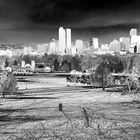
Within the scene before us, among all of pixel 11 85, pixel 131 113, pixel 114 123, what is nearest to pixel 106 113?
pixel 131 113

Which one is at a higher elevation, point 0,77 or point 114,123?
point 0,77

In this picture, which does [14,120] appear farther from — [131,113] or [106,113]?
[131,113]

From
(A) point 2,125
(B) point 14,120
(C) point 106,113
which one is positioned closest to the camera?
(A) point 2,125

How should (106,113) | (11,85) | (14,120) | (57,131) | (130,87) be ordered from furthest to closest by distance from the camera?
(130,87), (11,85), (106,113), (14,120), (57,131)

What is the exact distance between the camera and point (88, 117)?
30016 mm

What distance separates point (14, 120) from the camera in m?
28.8

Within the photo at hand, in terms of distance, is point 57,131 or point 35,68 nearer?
point 57,131

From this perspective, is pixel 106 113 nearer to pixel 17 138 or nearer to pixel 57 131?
pixel 57 131

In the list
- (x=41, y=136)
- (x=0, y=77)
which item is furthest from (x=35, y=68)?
(x=41, y=136)

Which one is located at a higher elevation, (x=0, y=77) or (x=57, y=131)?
(x=0, y=77)

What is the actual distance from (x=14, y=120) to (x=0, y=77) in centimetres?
3150

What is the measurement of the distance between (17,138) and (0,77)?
127 feet

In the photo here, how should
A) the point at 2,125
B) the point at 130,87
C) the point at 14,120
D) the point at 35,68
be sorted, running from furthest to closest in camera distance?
the point at 35,68, the point at 130,87, the point at 14,120, the point at 2,125

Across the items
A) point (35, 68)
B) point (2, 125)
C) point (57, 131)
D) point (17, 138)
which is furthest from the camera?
point (35, 68)
